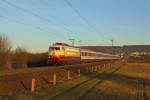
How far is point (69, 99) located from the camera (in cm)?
1816

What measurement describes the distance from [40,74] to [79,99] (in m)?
11.8

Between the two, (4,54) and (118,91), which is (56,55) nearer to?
(4,54)

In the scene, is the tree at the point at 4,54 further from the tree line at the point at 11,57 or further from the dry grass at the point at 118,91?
the dry grass at the point at 118,91

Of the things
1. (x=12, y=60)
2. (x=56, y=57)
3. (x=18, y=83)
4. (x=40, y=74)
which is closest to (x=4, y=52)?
(x=12, y=60)

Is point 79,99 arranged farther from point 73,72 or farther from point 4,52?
point 4,52

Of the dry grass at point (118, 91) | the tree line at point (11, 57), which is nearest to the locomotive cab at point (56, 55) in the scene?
the tree line at point (11, 57)

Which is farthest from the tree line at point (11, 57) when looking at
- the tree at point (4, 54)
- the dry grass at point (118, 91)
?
the dry grass at point (118, 91)

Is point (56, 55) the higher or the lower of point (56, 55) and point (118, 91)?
the higher

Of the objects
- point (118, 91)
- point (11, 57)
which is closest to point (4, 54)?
point (11, 57)

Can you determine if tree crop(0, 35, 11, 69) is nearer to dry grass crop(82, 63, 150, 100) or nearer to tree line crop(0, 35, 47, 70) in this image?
tree line crop(0, 35, 47, 70)

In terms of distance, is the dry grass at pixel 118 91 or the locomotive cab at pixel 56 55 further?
the locomotive cab at pixel 56 55

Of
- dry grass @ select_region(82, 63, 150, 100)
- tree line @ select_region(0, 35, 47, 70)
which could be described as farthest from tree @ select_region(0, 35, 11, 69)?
dry grass @ select_region(82, 63, 150, 100)

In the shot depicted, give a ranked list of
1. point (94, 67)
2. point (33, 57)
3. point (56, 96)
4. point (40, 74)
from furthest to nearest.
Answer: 1. point (33, 57)
2. point (94, 67)
3. point (40, 74)
4. point (56, 96)

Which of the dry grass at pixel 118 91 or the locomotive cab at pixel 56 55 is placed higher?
the locomotive cab at pixel 56 55
